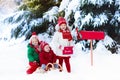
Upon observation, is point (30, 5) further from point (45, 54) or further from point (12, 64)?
point (45, 54)

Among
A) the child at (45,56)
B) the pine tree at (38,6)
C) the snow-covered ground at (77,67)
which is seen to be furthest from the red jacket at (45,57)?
the pine tree at (38,6)

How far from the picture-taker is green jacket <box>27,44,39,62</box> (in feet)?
29.0

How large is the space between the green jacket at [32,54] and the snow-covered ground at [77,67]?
0.31 meters

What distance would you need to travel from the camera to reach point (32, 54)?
891 centimetres

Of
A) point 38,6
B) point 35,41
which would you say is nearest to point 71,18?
point 38,6

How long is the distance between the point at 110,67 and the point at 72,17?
7.85 feet

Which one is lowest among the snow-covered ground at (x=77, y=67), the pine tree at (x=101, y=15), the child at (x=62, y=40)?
the snow-covered ground at (x=77, y=67)

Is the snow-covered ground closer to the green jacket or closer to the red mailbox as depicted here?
the green jacket

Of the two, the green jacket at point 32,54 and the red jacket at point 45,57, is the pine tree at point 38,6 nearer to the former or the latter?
the green jacket at point 32,54

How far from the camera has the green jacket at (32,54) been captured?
8836 mm

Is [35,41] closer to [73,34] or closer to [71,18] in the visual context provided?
[73,34]

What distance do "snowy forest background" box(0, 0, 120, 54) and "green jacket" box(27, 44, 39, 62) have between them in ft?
6.69

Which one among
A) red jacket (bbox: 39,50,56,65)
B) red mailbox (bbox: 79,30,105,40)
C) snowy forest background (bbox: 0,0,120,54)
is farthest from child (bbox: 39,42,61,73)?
snowy forest background (bbox: 0,0,120,54)

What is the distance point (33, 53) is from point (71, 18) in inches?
96.3
